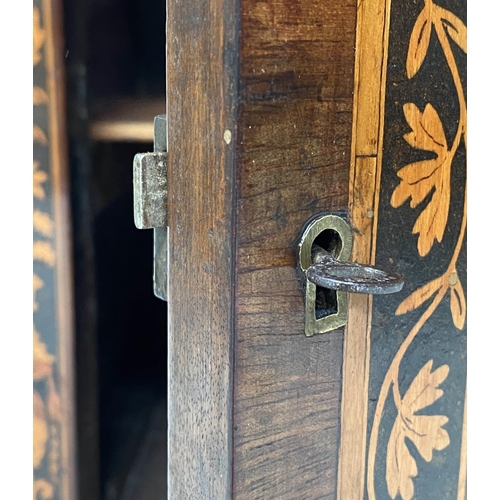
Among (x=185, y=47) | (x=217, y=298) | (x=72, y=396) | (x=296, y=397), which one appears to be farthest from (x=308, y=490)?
(x=185, y=47)

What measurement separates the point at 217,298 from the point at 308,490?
0.21 meters

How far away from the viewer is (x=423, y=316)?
72cm

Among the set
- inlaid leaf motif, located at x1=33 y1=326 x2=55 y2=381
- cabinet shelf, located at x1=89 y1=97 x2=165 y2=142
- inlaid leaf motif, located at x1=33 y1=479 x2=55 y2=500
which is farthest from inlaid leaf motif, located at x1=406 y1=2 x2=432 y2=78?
inlaid leaf motif, located at x1=33 y1=479 x2=55 y2=500

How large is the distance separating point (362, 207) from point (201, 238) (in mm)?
157

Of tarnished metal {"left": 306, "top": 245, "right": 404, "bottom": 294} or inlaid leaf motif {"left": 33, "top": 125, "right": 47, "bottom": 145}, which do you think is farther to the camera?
inlaid leaf motif {"left": 33, "top": 125, "right": 47, "bottom": 145}

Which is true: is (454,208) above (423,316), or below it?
above

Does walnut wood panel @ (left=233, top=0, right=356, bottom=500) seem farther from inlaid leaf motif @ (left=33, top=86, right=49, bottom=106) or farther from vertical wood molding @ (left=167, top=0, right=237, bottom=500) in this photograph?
inlaid leaf motif @ (left=33, top=86, right=49, bottom=106)

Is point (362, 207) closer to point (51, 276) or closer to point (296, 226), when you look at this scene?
point (296, 226)

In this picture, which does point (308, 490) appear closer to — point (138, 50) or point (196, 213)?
point (196, 213)

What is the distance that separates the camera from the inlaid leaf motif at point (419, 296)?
703 mm

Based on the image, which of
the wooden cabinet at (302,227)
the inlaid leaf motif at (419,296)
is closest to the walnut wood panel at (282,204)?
the wooden cabinet at (302,227)

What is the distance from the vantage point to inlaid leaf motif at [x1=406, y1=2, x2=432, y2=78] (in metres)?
0.66

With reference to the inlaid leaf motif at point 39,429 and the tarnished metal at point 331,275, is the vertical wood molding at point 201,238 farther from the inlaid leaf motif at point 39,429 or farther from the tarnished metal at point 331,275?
the inlaid leaf motif at point 39,429

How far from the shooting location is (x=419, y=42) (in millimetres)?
668
